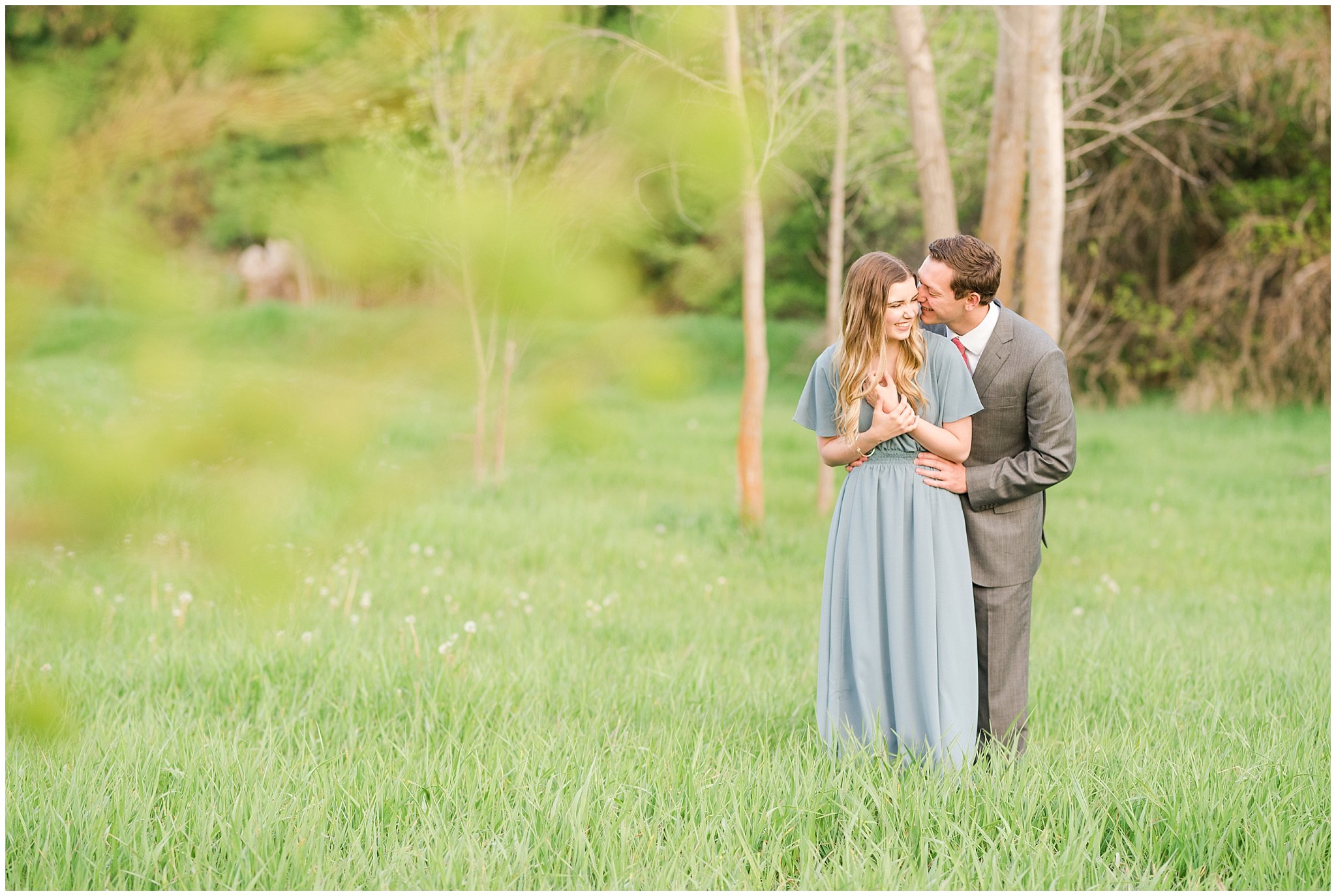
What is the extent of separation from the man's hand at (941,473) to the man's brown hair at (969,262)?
413 mm

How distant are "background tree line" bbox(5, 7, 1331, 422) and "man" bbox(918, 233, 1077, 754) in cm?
59

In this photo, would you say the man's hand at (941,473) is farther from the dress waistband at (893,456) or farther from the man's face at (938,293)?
the man's face at (938,293)

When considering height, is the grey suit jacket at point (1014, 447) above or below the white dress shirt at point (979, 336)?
below

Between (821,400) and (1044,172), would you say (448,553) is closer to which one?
(821,400)

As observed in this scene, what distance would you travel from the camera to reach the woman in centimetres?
238

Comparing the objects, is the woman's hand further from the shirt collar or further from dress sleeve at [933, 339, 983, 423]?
the shirt collar

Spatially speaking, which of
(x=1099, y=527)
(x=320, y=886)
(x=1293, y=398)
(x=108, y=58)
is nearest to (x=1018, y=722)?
(x=320, y=886)

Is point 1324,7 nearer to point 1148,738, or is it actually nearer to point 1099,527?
point 1099,527

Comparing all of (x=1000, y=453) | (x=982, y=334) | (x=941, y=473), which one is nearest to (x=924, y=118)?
(x=982, y=334)

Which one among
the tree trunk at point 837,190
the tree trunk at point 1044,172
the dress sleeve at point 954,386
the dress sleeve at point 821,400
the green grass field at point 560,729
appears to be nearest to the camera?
the green grass field at point 560,729

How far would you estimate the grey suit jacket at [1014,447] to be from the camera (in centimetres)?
241

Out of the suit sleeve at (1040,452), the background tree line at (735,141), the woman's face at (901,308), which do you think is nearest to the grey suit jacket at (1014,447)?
the suit sleeve at (1040,452)

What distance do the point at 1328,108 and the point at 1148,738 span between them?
1067 centimetres

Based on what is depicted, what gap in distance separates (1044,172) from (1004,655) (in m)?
3.33
